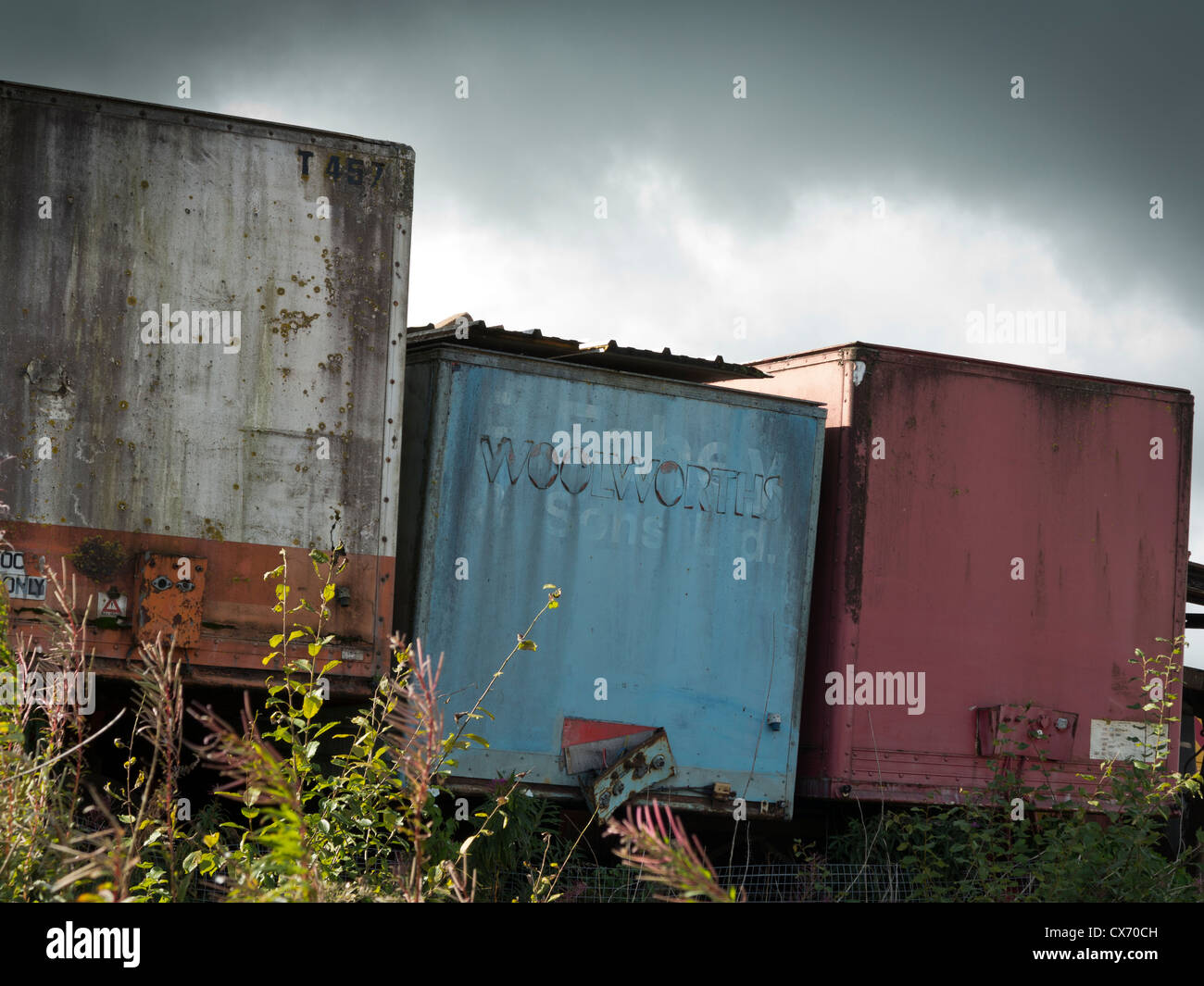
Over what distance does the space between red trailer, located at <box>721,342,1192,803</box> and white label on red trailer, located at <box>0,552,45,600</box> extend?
4393 millimetres

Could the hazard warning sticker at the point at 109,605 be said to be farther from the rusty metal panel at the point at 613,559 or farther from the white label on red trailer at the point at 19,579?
the rusty metal panel at the point at 613,559

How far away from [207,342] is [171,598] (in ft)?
4.02

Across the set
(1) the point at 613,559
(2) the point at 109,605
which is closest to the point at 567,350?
(1) the point at 613,559

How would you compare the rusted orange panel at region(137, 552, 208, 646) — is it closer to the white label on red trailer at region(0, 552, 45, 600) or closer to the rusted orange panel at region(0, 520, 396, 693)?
the rusted orange panel at region(0, 520, 396, 693)

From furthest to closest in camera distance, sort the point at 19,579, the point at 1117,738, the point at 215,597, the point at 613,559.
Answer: the point at 1117,738, the point at 613,559, the point at 215,597, the point at 19,579

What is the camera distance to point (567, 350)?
714 centimetres

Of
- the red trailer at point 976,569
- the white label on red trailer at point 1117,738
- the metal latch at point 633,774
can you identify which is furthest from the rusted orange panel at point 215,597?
the white label on red trailer at point 1117,738

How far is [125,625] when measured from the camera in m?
5.66

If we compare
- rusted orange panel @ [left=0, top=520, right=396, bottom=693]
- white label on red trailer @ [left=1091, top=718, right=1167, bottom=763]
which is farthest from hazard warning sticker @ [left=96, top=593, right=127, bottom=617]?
white label on red trailer @ [left=1091, top=718, right=1167, bottom=763]

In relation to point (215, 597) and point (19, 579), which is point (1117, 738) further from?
point (19, 579)

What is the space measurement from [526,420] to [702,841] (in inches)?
112

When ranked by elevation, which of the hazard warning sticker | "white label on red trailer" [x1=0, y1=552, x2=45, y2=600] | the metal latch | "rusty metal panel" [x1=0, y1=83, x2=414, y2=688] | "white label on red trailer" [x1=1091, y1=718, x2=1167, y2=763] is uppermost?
"rusty metal panel" [x1=0, y1=83, x2=414, y2=688]

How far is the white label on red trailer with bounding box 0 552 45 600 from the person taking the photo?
5.46m

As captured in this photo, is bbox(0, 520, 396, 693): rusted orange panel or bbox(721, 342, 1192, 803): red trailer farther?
bbox(721, 342, 1192, 803): red trailer
